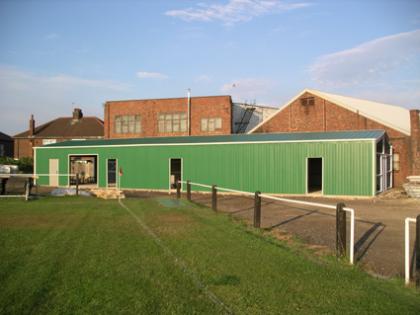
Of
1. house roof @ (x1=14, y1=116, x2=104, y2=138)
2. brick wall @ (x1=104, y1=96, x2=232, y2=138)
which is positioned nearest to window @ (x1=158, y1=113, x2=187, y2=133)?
brick wall @ (x1=104, y1=96, x2=232, y2=138)

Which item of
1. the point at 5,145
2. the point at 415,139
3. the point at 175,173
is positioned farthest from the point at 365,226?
the point at 5,145

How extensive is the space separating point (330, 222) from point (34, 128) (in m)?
51.4

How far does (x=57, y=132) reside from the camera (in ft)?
183

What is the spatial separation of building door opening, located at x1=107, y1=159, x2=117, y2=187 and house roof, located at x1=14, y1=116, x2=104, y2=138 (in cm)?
2251

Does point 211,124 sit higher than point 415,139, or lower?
higher

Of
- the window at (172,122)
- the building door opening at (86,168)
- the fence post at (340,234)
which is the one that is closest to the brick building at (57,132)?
the building door opening at (86,168)

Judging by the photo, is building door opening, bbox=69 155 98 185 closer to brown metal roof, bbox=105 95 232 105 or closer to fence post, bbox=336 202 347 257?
brown metal roof, bbox=105 95 232 105

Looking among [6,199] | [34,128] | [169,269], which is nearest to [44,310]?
[169,269]

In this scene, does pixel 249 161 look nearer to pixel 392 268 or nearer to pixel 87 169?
pixel 392 268

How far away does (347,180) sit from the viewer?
2298 cm

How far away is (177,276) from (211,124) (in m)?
32.4

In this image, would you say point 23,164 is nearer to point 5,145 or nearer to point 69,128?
point 69,128

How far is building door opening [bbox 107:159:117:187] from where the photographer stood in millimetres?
31453

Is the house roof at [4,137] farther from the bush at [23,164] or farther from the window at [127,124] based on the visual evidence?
the window at [127,124]
